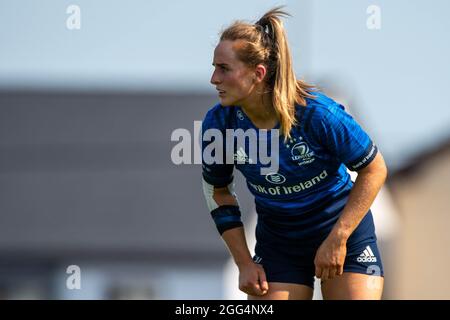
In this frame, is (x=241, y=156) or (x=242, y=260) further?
(x=242, y=260)

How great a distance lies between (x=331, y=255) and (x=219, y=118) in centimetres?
102

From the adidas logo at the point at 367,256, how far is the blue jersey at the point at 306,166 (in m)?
0.26

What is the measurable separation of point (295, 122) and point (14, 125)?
1649 cm

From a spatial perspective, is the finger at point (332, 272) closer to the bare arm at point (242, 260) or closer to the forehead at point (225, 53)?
the bare arm at point (242, 260)

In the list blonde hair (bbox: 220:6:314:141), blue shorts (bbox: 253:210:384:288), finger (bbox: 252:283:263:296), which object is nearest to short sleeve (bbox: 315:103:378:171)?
blonde hair (bbox: 220:6:314:141)

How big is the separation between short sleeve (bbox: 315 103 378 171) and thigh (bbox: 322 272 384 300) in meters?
0.68

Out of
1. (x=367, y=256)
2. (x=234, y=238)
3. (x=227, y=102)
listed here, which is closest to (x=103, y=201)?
(x=234, y=238)

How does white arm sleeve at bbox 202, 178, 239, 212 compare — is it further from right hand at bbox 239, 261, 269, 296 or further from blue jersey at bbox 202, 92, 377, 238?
right hand at bbox 239, 261, 269, 296

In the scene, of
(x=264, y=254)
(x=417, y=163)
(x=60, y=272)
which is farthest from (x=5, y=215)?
(x=264, y=254)

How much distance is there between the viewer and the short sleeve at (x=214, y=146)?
5812 mm

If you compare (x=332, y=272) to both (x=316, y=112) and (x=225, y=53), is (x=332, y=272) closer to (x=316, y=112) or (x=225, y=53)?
(x=316, y=112)

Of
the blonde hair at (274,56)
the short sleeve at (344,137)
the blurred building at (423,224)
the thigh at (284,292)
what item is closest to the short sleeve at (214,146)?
the blonde hair at (274,56)

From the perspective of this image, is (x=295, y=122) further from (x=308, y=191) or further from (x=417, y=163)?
(x=417, y=163)

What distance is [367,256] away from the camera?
19.4 ft
